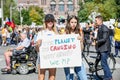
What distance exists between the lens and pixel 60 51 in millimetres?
8867

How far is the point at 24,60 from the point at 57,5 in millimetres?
150472

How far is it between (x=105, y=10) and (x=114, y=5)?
69.8 inches

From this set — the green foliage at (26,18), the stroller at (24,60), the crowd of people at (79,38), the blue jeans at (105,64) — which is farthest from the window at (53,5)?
the blue jeans at (105,64)

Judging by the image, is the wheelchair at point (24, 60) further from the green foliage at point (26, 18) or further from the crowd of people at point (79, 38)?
the green foliage at point (26, 18)

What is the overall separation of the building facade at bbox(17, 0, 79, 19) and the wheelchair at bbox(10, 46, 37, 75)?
14659 centimetres

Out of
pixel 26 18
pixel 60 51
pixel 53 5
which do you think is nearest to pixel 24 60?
pixel 60 51

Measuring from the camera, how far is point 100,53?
39.2 ft

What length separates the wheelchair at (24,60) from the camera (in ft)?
45.7

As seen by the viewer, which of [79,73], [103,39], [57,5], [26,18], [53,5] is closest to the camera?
[79,73]

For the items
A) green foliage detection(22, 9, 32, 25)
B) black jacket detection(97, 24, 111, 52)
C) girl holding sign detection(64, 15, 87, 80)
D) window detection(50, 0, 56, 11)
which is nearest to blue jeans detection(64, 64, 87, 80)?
girl holding sign detection(64, 15, 87, 80)

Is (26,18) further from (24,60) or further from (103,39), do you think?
(103,39)

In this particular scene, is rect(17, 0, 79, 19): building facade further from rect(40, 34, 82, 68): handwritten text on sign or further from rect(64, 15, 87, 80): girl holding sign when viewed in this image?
rect(64, 15, 87, 80): girl holding sign

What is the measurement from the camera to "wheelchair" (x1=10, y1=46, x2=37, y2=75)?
13938 millimetres

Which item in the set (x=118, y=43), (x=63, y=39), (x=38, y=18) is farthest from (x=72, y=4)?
(x=63, y=39)
